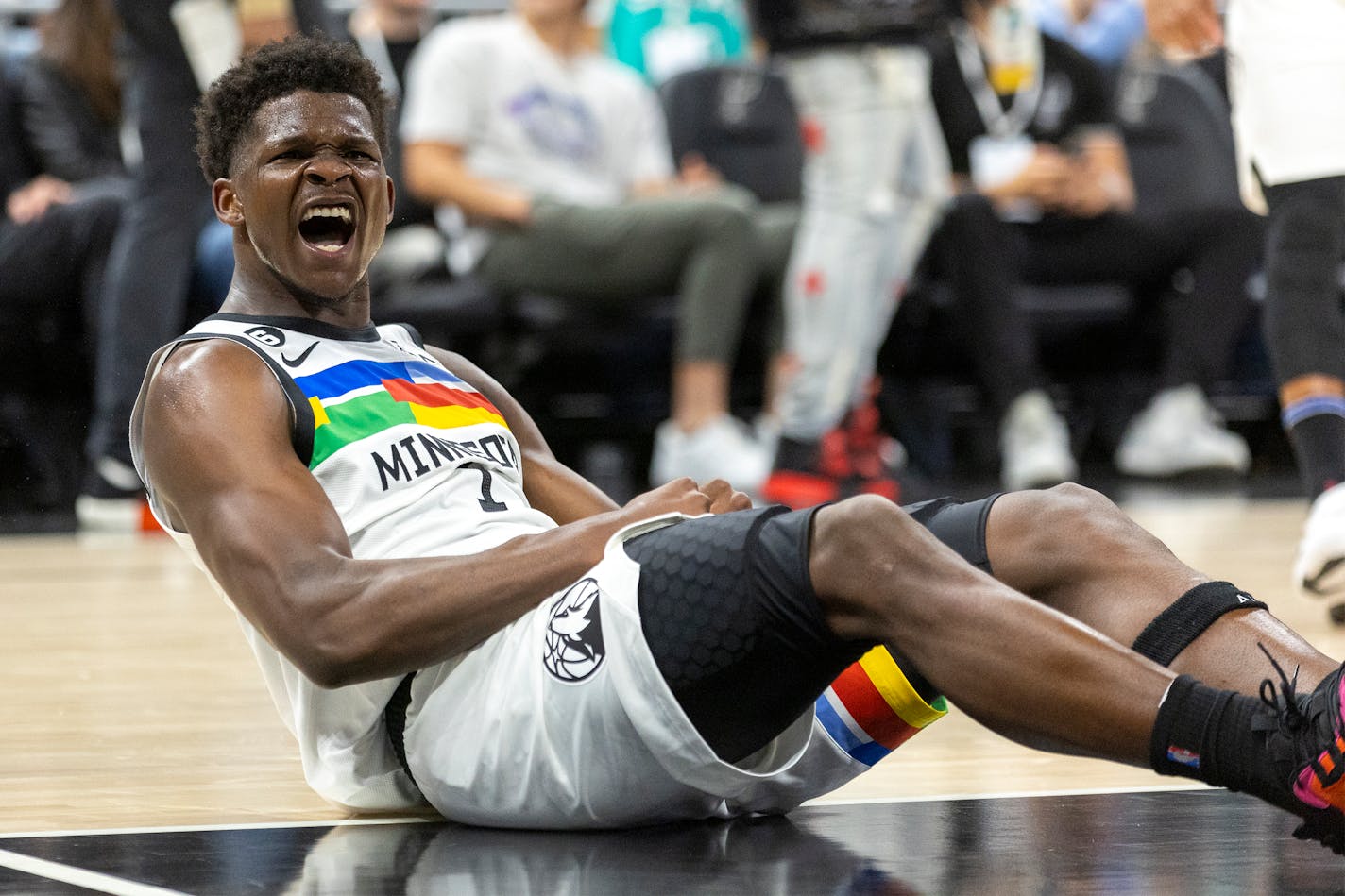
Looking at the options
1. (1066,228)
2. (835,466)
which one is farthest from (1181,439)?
(835,466)

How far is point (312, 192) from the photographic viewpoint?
2.20 meters

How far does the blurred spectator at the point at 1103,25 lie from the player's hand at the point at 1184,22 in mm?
3634

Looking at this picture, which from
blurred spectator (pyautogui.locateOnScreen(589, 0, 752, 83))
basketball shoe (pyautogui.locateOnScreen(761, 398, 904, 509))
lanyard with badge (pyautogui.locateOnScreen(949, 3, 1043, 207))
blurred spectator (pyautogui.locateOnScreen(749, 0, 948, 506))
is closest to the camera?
blurred spectator (pyautogui.locateOnScreen(749, 0, 948, 506))

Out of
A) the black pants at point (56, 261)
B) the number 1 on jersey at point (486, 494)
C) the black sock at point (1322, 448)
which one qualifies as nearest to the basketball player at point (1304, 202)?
the black sock at point (1322, 448)

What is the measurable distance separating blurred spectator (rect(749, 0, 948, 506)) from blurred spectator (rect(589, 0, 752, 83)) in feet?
4.57

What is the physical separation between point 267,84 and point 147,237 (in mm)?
3597

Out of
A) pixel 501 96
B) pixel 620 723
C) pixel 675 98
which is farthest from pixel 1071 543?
pixel 675 98

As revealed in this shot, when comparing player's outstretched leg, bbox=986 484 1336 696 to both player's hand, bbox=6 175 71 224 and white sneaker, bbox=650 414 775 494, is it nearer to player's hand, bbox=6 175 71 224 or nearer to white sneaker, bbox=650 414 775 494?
white sneaker, bbox=650 414 775 494

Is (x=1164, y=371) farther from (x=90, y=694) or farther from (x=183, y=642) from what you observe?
(x=90, y=694)

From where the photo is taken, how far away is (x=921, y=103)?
5645 mm

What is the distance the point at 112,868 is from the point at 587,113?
4.53 m

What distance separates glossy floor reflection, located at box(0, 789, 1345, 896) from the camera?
176 cm

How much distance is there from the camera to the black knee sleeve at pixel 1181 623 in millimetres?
2002

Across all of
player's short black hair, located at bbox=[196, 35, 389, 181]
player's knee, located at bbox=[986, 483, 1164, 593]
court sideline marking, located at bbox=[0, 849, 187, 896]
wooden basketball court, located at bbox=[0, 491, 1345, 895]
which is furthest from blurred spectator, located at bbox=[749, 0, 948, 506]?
court sideline marking, located at bbox=[0, 849, 187, 896]
